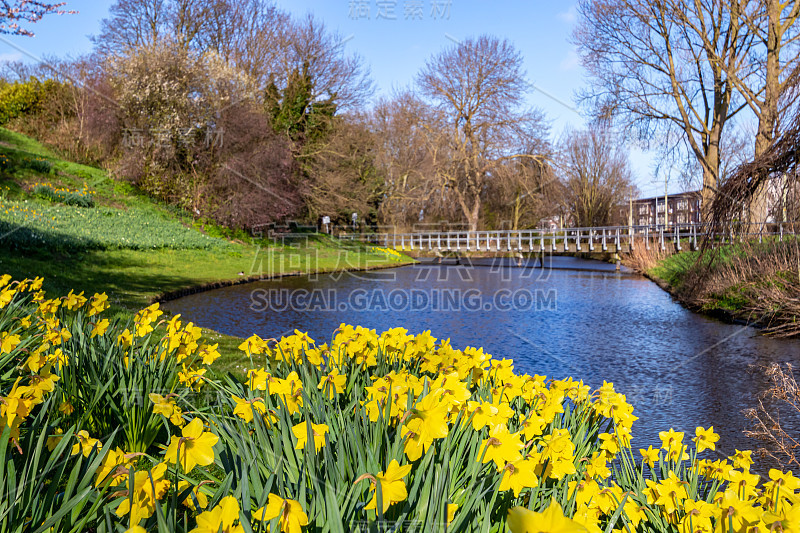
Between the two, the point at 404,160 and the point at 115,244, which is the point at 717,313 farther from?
the point at 404,160

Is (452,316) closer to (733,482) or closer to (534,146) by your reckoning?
(733,482)

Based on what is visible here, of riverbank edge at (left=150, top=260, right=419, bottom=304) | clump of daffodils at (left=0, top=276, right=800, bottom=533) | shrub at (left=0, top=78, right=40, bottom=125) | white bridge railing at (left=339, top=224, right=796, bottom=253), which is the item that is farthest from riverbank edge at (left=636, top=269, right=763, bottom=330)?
shrub at (left=0, top=78, right=40, bottom=125)

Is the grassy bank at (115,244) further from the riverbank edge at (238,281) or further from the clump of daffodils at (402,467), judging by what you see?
the clump of daffodils at (402,467)

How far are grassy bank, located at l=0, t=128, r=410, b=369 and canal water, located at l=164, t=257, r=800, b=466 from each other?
4.63 ft

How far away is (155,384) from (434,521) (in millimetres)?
2400

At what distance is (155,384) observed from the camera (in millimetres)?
3441

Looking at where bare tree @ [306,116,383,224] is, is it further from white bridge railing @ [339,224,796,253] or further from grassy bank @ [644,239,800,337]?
grassy bank @ [644,239,800,337]

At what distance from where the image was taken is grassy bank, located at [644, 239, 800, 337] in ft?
32.4

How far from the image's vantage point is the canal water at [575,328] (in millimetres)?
6328

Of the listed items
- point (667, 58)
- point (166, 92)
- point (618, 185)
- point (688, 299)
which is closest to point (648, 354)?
point (688, 299)

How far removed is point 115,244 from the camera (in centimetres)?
1717

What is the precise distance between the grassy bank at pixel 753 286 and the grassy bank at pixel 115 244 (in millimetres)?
8731

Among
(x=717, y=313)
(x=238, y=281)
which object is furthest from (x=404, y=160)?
(x=717, y=313)

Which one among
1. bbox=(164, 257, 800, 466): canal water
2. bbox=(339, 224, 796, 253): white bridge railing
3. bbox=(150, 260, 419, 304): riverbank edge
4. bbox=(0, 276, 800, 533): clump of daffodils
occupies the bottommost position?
bbox=(164, 257, 800, 466): canal water
